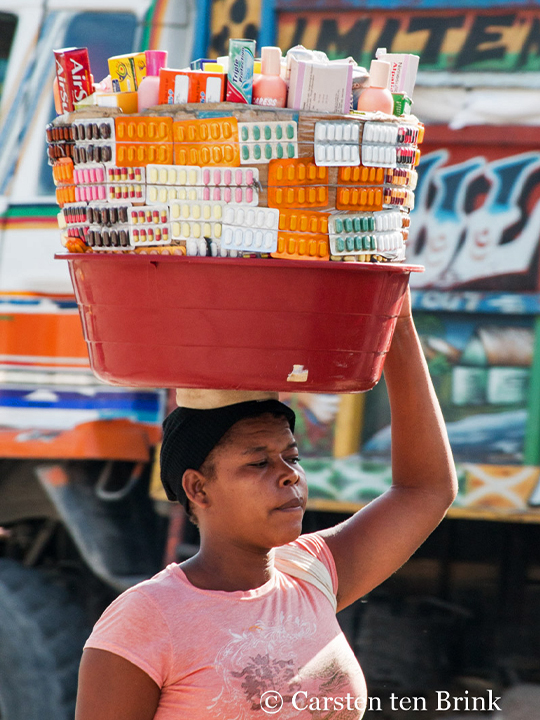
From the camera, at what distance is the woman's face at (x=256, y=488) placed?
162 cm

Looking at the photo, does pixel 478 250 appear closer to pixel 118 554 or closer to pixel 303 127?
pixel 118 554

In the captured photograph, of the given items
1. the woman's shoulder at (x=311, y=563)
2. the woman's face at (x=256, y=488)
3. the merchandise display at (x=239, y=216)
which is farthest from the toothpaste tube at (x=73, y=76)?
the woman's shoulder at (x=311, y=563)

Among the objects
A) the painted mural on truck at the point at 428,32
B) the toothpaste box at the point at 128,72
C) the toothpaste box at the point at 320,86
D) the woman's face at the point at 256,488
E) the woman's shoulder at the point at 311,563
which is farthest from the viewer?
the painted mural on truck at the point at 428,32

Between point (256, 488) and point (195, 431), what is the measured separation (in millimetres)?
150

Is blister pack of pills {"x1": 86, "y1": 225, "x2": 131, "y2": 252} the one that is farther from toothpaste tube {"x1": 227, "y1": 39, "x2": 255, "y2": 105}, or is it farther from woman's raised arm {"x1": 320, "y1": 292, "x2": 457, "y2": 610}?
woman's raised arm {"x1": 320, "y1": 292, "x2": 457, "y2": 610}

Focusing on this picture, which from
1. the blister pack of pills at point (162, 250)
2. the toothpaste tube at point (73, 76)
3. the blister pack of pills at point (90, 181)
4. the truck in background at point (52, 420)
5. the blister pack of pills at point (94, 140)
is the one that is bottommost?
the truck in background at point (52, 420)

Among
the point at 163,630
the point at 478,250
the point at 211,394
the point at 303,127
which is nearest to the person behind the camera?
the point at 303,127

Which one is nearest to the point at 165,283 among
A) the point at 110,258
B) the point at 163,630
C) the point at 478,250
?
the point at 110,258

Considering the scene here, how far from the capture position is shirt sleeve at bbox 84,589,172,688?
1.47 m

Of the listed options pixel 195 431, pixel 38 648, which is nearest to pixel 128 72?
pixel 195 431

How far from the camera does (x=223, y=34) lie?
327cm

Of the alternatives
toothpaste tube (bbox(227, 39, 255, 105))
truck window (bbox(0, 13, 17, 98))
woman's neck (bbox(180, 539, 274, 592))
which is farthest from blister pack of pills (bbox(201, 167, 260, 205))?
truck window (bbox(0, 13, 17, 98))

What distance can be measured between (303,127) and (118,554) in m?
2.39

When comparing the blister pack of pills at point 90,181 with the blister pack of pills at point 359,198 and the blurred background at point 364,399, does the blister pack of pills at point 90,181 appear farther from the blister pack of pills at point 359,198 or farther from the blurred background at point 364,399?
the blurred background at point 364,399
